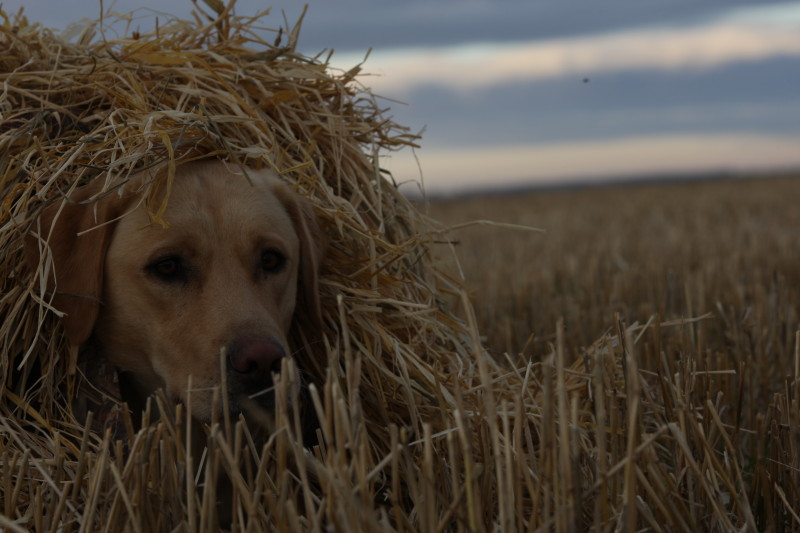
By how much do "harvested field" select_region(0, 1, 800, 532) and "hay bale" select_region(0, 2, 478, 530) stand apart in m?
0.01

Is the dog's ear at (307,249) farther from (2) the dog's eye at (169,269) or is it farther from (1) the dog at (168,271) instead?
(2) the dog's eye at (169,269)

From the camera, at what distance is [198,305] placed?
10.1 ft

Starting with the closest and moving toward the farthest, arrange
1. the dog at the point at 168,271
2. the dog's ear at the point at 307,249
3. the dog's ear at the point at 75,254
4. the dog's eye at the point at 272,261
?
1. the dog at the point at 168,271
2. the dog's ear at the point at 75,254
3. the dog's eye at the point at 272,261
4. the dog's ear at the point at 307,249

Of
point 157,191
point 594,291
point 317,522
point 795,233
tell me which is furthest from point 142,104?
point 795,233

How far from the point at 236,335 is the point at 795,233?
8.42m

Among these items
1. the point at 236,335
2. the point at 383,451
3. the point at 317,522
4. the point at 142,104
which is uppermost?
A: the point at 142,104

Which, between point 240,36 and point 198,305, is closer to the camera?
point 198,305

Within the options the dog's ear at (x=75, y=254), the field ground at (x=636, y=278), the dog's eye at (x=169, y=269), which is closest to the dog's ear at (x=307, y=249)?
the dog's eye at (x=169, y=269)

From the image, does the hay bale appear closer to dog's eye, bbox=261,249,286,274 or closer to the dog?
the dog

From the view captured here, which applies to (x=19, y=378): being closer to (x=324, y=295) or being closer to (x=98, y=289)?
(x=98, y=289)

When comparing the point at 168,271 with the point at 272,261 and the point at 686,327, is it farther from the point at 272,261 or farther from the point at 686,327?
the point at 686,327

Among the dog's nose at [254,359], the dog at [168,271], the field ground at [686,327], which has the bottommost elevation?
the field ground at [686,327]

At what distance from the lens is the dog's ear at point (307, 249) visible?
11.6 feet

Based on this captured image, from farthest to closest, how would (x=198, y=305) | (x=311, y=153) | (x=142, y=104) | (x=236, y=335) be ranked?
(x=311, y=153) → (x=142, y=104) → (x=198, y=305) → (x=236, y=335)
